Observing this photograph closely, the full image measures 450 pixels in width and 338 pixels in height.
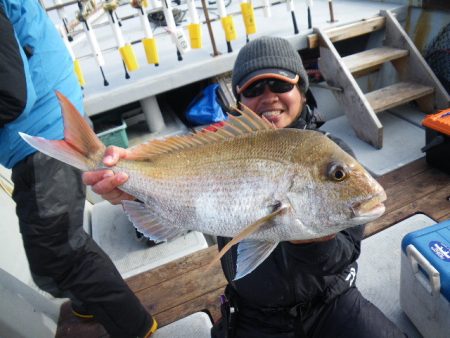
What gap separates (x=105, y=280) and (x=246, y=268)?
136 cm

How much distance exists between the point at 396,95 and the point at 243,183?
11.4ft

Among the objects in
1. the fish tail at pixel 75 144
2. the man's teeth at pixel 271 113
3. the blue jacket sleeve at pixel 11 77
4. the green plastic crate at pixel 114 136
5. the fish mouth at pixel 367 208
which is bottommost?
the green plastic crate at pixel 114 136

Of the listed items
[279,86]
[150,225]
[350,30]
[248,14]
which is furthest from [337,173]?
[350,30]

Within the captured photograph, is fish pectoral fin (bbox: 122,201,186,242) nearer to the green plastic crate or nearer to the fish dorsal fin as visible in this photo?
the fish dorsal fin

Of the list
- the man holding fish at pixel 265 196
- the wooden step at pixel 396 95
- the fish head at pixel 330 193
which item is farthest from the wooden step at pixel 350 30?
the fish head at pixel 330 193

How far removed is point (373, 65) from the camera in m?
4.09

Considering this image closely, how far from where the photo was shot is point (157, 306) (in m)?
2.61

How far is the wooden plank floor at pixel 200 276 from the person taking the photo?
2.56m

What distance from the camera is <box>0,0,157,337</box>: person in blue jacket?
1.96 metres

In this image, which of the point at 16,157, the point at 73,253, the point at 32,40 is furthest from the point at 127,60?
the point at 73,253

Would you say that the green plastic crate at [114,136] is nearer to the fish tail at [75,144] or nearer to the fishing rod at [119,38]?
the fishing rod at [119,38]

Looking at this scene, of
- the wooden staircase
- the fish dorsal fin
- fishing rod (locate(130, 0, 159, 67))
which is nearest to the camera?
the fish dorsal fin

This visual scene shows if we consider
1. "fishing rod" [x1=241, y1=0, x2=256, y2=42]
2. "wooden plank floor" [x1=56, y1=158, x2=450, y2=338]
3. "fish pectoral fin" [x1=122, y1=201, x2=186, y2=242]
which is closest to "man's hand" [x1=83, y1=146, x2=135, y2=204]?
"fish pectoral fin" [x1=122, y1=201, x2=186, y2=242]

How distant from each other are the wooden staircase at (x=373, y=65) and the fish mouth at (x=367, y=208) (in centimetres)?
286
